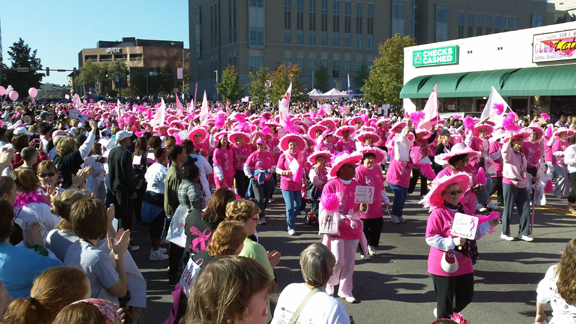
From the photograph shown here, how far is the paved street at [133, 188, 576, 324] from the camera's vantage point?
5754mm

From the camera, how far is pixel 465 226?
14.5 feet

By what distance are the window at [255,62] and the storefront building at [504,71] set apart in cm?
4021

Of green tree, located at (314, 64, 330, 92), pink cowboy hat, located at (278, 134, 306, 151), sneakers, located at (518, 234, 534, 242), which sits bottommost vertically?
sneakers, located at (518, 234, 534, 242)

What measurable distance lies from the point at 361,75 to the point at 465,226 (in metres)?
76.5

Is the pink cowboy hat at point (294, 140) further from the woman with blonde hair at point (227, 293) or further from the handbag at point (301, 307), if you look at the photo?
the woman with blonde hair at point (227, 293)

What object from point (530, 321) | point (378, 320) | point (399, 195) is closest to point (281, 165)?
point (399, 195)

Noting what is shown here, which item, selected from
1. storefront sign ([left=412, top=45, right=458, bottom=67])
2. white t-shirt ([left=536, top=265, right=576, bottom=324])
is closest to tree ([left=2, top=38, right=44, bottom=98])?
storefront sign ([left=412, top=45, right=458, bottom=67])

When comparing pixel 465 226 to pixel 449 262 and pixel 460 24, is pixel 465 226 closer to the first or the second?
pixel 449 262

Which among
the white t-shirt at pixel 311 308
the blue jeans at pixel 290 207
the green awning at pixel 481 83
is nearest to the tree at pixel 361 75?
the green awning at pixel 481 83

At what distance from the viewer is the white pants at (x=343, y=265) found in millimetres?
6148

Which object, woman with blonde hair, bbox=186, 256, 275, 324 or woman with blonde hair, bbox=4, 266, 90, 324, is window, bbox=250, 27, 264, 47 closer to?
woman with blonde hair, bbox=4, 266, 90, 324

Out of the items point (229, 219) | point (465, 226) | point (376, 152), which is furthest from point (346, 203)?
point (229, 219)

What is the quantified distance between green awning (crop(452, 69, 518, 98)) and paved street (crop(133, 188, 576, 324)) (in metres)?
21.5

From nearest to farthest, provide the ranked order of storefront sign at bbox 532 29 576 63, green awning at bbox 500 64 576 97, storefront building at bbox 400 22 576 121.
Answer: green awning at bbox 500 64 576 97 → storefront sign at bbox 532 29 576 63 → storefront building at bbox 400 22 576 121
